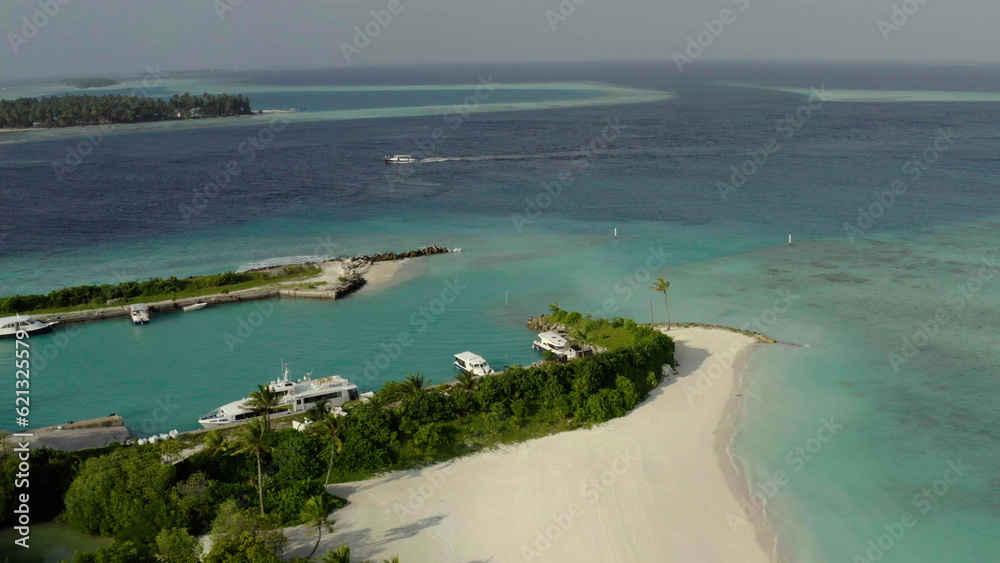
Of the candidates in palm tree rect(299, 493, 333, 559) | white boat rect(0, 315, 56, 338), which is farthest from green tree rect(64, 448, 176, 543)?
white boat rect(0, 315, 56, 338)

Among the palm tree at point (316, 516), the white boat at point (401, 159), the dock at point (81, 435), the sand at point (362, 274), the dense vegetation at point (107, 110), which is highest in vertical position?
the dense vegetation at point (107, 110)

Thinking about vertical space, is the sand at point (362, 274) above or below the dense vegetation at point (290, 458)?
above

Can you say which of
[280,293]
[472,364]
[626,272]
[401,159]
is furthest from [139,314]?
[401,159]

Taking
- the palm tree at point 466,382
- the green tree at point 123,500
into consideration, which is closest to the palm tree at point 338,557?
the green tree at point 123,500

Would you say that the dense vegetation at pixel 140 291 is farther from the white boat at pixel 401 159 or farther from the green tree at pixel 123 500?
the white boat at pixel 401 159

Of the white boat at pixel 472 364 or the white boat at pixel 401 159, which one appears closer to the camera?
the white boat at pixel 472 364

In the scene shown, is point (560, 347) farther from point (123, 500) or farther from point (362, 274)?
point (123, 500)
